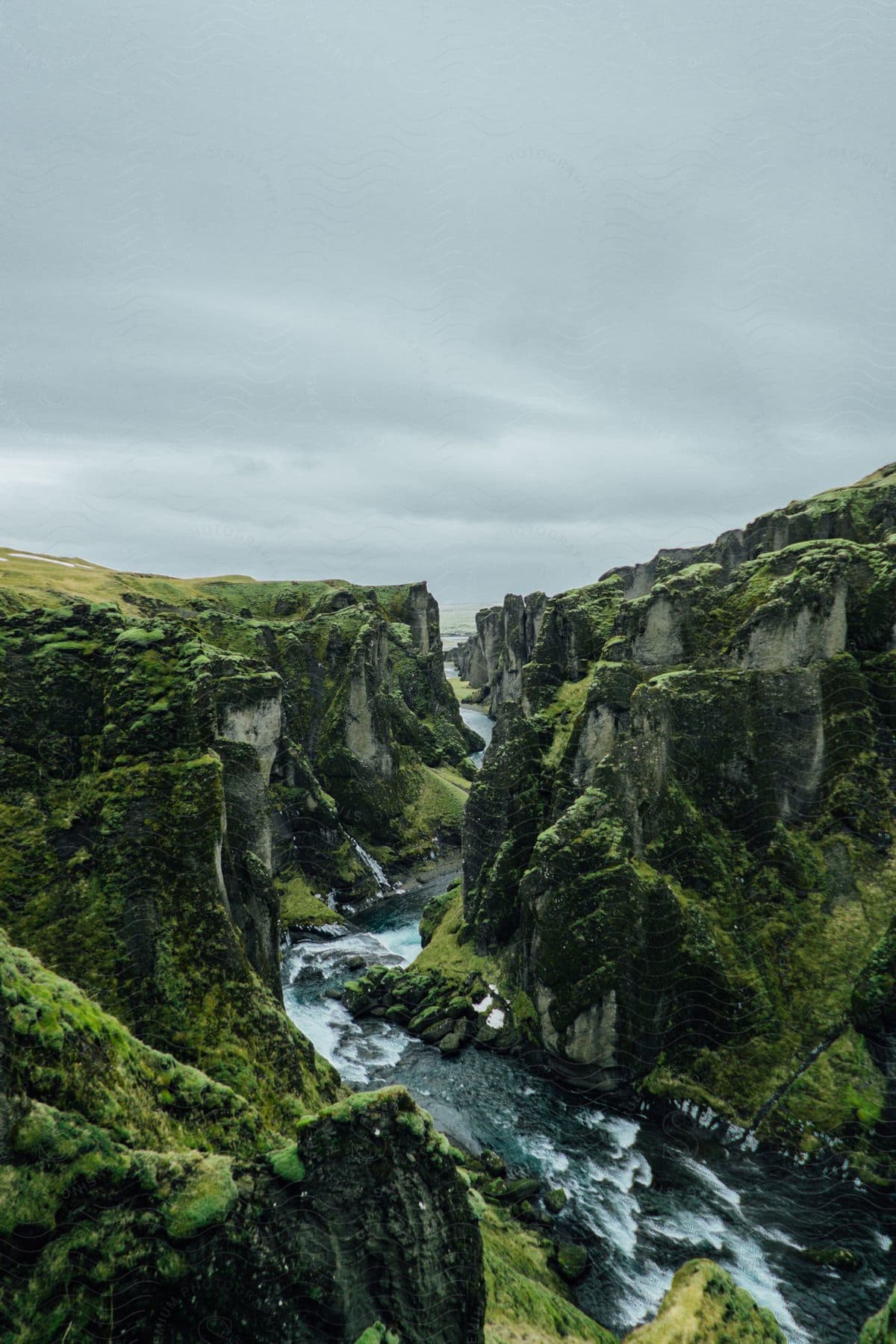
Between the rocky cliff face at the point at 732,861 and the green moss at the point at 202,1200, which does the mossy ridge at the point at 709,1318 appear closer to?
the green moss at the point at 202,1200

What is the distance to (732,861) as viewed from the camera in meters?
40.2

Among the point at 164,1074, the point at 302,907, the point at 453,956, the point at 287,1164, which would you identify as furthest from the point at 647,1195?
the point at 302,907

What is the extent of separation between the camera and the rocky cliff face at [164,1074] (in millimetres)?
11422

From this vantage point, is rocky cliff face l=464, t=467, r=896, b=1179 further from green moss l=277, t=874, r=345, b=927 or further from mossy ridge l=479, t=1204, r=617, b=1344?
green moss l=277, t=874, r=345, b=927

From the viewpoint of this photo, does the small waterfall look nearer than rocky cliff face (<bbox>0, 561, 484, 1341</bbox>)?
No

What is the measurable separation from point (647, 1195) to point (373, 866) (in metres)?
48.5

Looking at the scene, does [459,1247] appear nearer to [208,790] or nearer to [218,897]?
[218,897]

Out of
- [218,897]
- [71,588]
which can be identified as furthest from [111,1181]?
[71,588]

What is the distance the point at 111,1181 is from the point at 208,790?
14.9m

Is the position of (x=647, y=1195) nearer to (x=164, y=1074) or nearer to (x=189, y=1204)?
(x=164, y=1074)

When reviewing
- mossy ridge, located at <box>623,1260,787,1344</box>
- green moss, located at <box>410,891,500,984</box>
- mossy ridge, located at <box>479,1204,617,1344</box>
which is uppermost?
mossy ridge, located at <box>623,1260,787,1344</box>

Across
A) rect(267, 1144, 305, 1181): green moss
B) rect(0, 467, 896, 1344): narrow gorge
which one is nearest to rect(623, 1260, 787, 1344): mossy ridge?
rect(0, 467, 896, 1344): narrow gorge

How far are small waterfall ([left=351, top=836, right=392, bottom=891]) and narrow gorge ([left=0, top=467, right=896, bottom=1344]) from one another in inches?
271

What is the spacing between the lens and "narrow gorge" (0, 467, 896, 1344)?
41.5ft
